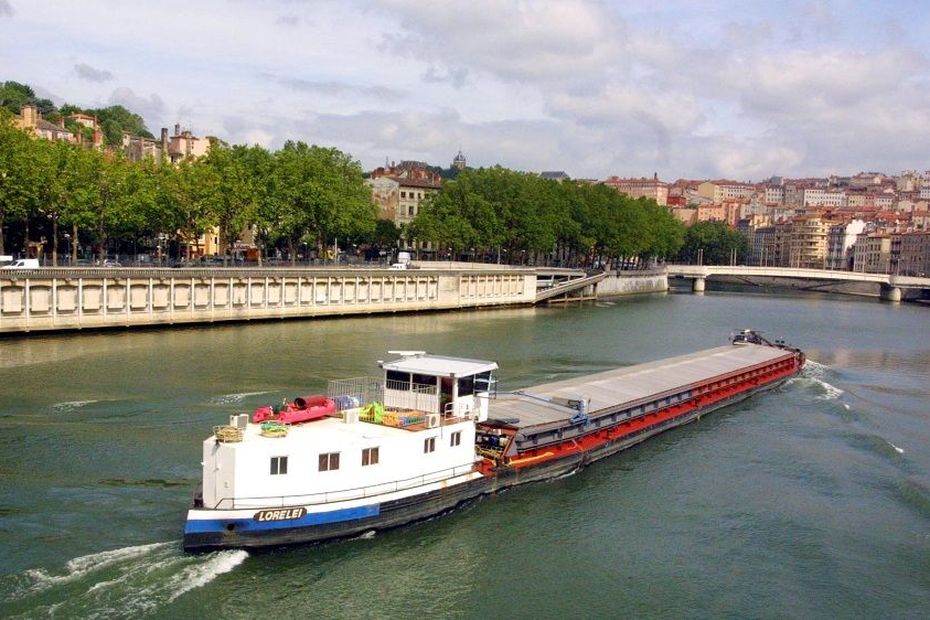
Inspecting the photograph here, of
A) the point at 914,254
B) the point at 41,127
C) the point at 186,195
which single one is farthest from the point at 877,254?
the point at 186,195

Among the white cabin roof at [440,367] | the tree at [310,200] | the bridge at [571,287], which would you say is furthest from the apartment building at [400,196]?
the white cabin roof at [440,367]

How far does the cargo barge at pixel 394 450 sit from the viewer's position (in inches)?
812

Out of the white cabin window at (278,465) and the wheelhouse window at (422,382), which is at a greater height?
the wheelhouse window at (422,382)

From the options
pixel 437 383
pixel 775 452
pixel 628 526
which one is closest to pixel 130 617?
pixel 437 383

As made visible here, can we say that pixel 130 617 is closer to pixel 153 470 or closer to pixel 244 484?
pixel 244 484

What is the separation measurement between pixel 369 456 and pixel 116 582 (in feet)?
20.8

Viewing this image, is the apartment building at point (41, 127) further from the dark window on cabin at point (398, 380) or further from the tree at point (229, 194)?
the dark window on cabin at point (398, 380)

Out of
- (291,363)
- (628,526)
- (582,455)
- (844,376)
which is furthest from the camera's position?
(844,376)

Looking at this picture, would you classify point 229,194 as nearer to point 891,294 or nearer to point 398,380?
point 398,380

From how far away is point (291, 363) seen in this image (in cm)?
4609

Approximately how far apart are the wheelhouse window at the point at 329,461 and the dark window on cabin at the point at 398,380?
4.92 m

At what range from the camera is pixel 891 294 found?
126500 millimetres

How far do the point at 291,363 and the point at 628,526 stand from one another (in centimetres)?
2556

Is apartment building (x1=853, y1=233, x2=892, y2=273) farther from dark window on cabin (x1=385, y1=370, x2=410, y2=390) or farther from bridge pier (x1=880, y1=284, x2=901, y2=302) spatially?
dark window on cabin (x1=385, y1=370, x2=410, y2=390)
